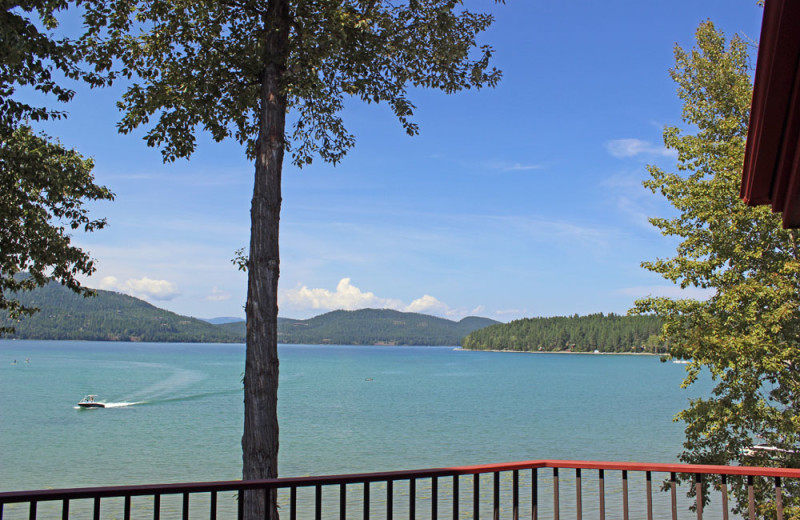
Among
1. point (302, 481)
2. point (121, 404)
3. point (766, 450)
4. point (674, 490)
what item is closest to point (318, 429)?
point (121, 404)

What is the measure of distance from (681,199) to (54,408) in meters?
41.5

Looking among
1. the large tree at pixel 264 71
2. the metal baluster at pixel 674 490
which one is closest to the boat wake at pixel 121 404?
the large tree at pixel 264 71

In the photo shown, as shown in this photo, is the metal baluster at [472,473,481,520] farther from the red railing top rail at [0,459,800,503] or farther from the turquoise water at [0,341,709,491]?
the turquoise water at [0,341,709,491]

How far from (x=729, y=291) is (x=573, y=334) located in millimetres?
140706

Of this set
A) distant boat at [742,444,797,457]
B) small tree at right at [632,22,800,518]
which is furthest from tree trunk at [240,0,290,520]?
distant boat at [742,444,797,457]

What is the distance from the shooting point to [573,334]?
14600 cm

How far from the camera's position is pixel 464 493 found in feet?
58.6

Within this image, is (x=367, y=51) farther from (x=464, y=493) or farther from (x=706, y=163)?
(x=464, y=493)

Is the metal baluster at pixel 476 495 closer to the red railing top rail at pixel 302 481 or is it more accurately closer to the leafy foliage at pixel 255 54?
the red railing top rail at pixel 302 481

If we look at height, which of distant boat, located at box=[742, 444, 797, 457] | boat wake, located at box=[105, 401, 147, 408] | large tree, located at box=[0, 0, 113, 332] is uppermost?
large tree, located at box=[0, 0, 113, 332]

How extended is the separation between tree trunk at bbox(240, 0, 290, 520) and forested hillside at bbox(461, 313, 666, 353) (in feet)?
404

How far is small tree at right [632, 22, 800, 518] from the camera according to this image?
10.6 metres

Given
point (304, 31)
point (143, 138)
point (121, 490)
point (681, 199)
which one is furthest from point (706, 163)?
point (121, 490)

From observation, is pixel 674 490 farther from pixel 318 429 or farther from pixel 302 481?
pixel 318 429
